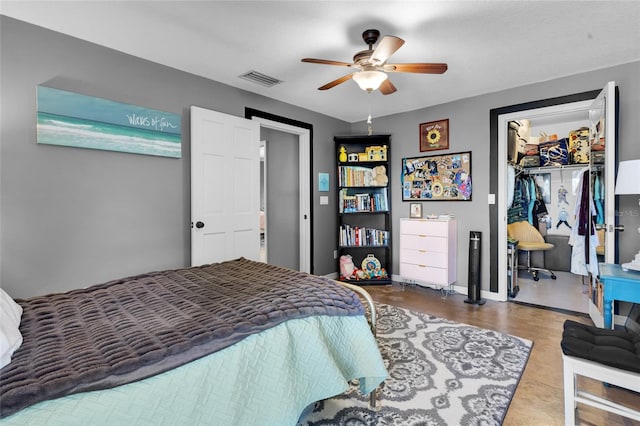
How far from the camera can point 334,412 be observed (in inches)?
68.8

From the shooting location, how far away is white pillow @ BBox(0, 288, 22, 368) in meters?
1.01

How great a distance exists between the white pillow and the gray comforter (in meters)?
0.03

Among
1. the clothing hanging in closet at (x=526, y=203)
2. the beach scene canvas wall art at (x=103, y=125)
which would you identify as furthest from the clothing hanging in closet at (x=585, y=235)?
the beach scene canvas wall art at (x=103, y=125)

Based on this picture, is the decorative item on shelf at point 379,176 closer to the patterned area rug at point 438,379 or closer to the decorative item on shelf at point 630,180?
the patterned area rug at point 438,379

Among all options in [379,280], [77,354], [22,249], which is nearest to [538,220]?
[379,280]

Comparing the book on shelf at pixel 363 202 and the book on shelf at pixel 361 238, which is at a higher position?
the book on shelf at pixel 363 202

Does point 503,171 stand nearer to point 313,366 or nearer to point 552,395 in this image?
point 552,395

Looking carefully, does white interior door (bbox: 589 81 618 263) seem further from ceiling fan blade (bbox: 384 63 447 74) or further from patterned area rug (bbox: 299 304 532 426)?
ceiling fan blade (bbox: 384 63 447 74)

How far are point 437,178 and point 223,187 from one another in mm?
2834

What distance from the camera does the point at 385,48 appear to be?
6.86ft

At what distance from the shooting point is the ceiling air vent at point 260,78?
319cm

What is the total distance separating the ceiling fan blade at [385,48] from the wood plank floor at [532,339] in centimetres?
234

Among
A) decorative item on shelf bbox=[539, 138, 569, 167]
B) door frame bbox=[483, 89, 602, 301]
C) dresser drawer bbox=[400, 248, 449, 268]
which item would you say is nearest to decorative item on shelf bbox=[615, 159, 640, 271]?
door frame bbox=[483, 89, 602, 301]

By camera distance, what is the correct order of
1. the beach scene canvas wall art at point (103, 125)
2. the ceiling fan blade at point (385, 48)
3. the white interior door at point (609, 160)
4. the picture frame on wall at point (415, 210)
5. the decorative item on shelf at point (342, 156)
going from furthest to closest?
the decorative item on shelf at point (342, 156) → the picture frame on wall at point (415, 210) → the white interior door at point (609, 160) → the beach scene canvas wall art at point (103, 125) → the ceiling fan blade at point (385, 48)
